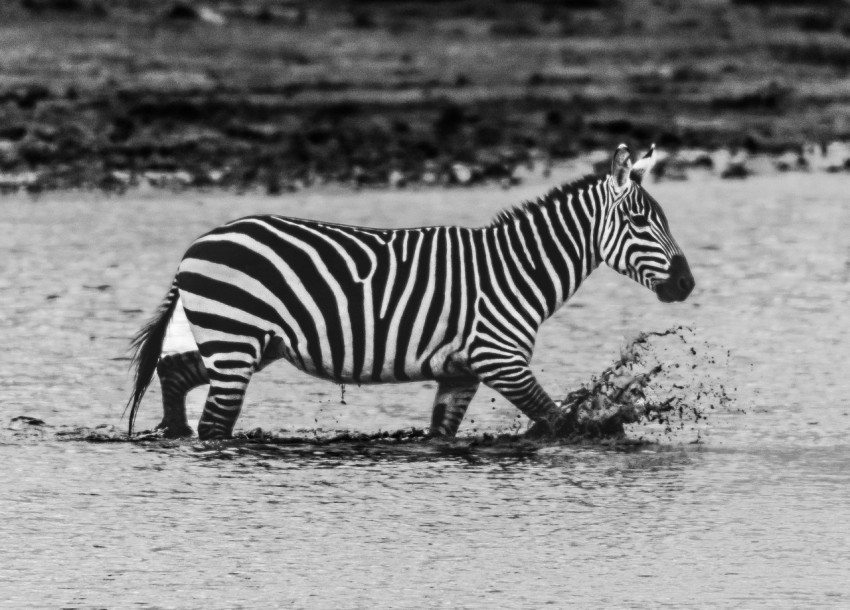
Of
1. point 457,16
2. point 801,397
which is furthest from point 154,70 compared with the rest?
point 801,397

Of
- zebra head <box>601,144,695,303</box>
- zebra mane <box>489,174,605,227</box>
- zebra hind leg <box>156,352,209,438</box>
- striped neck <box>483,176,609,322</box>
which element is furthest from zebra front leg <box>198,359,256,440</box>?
zebra head <box>601,144,695,303</box>

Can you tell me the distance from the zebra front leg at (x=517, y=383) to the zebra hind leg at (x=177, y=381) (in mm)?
1531

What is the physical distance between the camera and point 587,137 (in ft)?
92.8

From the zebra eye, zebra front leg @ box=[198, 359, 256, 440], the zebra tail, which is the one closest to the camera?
zebra front leg @ box=[198, 359, 256, 440]

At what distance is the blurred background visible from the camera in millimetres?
25109

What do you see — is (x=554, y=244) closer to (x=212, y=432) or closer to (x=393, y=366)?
(x=393, y=366)

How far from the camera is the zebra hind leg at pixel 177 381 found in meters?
9.59

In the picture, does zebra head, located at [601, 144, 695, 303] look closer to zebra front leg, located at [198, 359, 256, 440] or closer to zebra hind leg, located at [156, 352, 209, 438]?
zebra front leg, located at [198, 359, 256, 440]

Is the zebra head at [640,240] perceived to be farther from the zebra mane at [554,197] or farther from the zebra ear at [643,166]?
the zebra mane at [554,197]

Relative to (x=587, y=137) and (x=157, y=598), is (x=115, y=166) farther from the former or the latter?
(x=157, y=598)

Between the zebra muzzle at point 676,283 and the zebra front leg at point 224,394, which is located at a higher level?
the zebra muzzle at point 676,283

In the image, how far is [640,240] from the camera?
31.3 feet

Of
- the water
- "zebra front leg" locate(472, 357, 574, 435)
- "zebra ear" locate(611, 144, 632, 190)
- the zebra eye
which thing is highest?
"zebra ear" locate(611, 144, 632, 190)

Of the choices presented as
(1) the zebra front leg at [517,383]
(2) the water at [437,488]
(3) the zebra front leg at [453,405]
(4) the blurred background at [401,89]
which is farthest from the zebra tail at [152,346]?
(4) the blurred background at [401,89]
